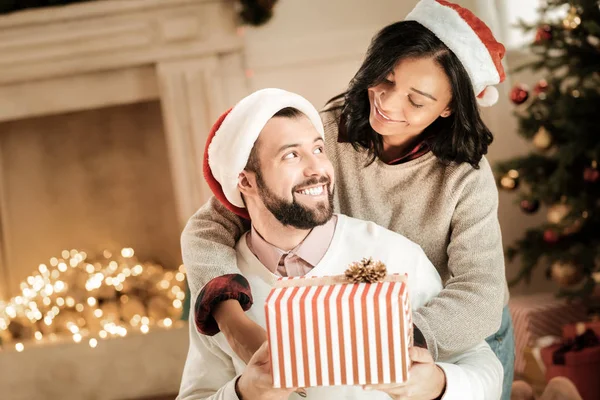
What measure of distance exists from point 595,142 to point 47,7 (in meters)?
2.31

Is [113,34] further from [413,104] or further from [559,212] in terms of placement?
[413,104]

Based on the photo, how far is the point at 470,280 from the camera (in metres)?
1.44

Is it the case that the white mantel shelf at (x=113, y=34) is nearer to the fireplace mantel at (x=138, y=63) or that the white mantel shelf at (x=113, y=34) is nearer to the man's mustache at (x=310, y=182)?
the fireplace mantel at (x=138, y=63)

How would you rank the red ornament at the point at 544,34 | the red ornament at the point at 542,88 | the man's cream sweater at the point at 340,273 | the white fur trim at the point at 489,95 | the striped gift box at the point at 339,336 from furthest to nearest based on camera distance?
1. the red ornament at the point at 542,88
2. the red ornament at the point at 544,34
3. the white fur trim at the point at 489,95
4. the man's cream sweater at the point at 340,273
5. the striped gift box at the point at 339,336

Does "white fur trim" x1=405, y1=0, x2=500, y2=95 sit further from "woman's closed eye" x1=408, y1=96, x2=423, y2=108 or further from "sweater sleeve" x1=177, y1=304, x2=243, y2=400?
"sweater sleeve" x1=177, y1=304, x2=243, y2=400

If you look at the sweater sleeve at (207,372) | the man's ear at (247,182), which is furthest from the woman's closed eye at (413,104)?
the sweater sleeve at (207,372)

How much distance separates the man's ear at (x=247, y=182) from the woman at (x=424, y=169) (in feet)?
0.39

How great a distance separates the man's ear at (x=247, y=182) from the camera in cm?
141

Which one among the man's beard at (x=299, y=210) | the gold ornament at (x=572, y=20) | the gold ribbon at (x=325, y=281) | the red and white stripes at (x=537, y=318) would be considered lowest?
the red and white stripes at (x=537, y=318)

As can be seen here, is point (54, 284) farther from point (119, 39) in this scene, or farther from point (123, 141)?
point (119, 39)

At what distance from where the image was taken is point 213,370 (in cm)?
148

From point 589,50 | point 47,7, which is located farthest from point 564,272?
point 47,7

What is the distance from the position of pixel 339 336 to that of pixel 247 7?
2682mm

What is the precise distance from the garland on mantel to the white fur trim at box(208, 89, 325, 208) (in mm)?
2241
